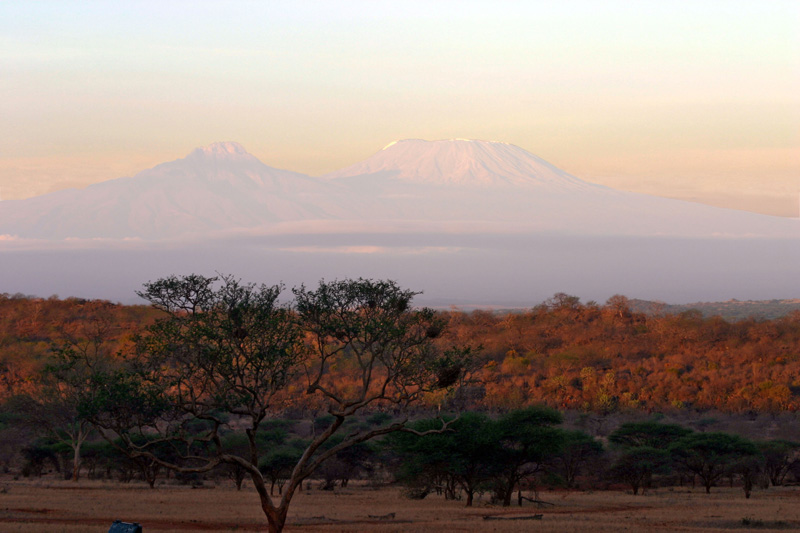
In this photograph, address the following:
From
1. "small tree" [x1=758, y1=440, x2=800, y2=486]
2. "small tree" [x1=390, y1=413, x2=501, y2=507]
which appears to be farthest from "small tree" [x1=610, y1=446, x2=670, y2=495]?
"small tree" [x1=390, y1=413, x2=501, y2=507]

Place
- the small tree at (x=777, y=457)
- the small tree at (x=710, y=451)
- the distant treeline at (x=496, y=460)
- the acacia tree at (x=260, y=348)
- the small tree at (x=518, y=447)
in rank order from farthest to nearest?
1. the small tree at (x=777, y=457)
2. the small tree at (x=710, y=451)
3. the distant treeline at (x=496, y=460)
4. the small tree at (x=518, y=447)
5. the acacia tree at (x=260, y=348)

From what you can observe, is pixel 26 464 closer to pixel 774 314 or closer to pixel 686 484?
pixel 686 484

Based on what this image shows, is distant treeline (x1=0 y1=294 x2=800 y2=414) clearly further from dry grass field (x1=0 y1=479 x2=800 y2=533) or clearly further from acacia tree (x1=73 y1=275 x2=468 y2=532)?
acacia tree (x1=73 y1=275 x2=468 y2=532)

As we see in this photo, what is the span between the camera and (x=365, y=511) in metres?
32.3

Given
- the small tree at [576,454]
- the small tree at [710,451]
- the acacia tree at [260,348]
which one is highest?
the acacia tree at [260,348]

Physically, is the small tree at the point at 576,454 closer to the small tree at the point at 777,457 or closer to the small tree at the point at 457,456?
the small tree at the point at 777,457

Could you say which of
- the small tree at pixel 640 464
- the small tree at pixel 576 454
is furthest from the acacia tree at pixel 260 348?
the small tree at pixel 576 454

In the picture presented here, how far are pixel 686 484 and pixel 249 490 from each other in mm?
24855

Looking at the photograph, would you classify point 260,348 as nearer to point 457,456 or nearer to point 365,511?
point 365,511

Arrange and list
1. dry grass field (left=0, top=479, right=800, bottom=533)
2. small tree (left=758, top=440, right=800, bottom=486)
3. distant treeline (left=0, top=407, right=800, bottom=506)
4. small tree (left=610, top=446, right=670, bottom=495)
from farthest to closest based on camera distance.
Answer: small tree (left=758, top=440, right=800, bottom=486), small tree (left=610, top=446, right=670, bottom=495), distant treeline (left=0, top=407, right=800, bottom=506), dry grass field (left=0, top=479, right=800, bottom=533)

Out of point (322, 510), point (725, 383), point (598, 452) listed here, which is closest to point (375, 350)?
point (322, 510)

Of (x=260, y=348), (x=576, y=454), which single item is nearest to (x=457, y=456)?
(x=576, y=454)

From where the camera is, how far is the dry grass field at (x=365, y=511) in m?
26.6

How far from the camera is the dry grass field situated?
2656 cm
